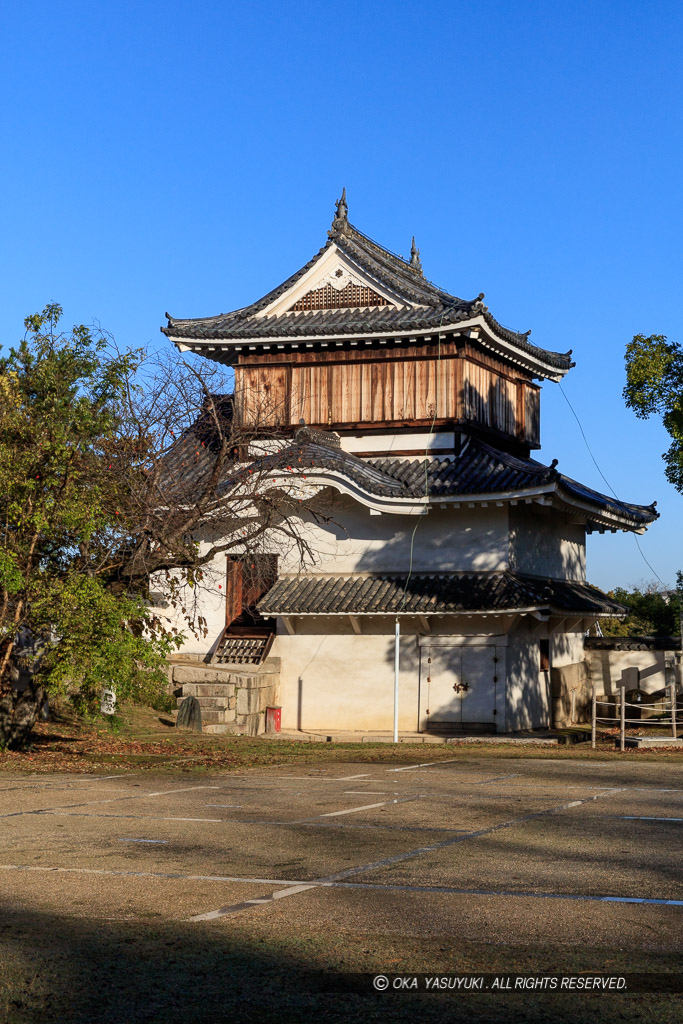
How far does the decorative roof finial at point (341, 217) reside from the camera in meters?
31.2

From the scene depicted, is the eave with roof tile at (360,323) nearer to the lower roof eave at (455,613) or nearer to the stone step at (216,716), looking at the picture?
the lower roof eave at (455,613)

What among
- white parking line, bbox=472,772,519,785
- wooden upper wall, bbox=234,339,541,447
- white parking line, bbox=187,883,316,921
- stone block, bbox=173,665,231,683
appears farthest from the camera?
wooden upper wall, bbox=234,339,541,447

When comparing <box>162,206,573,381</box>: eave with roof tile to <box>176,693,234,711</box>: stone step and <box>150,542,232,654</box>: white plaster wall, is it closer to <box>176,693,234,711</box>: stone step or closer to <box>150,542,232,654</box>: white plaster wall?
<box>150,542,232,654</box>: white plaster wall

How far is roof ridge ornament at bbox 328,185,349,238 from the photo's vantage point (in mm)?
31009

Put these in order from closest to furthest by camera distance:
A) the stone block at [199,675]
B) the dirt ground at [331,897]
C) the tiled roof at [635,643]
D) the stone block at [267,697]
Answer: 1. the dirt ground at [331,897]
2. the stone block at [199,675]
3. the stone block at [267,697]
4. the tiled roof at [635,643]

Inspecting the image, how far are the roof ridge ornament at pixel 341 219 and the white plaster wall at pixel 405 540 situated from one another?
8744 millimetres

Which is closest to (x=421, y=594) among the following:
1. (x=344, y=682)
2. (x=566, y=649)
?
(x=344, y=682)

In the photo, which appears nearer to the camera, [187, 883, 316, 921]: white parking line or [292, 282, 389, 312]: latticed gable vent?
[187, 883, 316, 921]: white parking line

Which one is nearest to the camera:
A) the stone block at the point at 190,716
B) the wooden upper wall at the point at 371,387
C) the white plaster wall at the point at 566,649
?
the stone block at the point at 190,716

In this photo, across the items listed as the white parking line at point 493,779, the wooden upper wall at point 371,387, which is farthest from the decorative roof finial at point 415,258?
the white parking line at point 493,779

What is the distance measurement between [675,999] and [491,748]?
15.9 meters

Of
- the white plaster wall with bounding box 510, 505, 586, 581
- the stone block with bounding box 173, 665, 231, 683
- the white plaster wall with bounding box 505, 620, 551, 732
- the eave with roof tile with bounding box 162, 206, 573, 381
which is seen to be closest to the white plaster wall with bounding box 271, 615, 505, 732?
the white plaster wall with bounding box 505, 620, 551, 732

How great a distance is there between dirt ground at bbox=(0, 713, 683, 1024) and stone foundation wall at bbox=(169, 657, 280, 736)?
30.8ft

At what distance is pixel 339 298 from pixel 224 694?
36.7 feet
